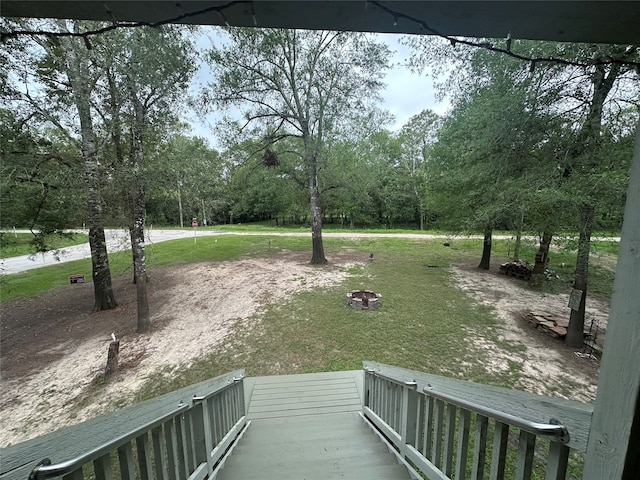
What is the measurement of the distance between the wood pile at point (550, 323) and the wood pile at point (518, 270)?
3811mm

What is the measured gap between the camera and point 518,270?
1034cm

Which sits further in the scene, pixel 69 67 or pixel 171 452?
pixel 69 67

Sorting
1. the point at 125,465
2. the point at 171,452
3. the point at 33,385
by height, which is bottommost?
the point at 33,385

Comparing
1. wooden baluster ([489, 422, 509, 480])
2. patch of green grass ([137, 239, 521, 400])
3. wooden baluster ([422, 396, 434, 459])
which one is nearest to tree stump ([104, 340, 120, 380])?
patch of green grass ([137, 239, 521, 400])

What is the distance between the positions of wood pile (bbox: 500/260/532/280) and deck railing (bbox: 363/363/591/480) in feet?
30.0

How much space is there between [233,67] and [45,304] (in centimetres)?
1034

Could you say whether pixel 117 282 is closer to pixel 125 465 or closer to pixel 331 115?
pixel 331 115

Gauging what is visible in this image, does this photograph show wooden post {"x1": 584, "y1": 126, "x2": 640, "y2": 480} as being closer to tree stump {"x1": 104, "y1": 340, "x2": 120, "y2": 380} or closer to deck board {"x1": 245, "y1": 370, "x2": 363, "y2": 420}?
deck board {"x1": 245, "y1": 370, "x2": 363, "y2": 420}

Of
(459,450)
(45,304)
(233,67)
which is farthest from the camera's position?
(233,67)

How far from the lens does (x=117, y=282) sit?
1054 cm

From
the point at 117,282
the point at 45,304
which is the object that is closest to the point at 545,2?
the point at 45,304

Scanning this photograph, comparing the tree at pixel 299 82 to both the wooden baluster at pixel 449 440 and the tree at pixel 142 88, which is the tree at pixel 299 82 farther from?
the wooden baluster at pixel 449 440

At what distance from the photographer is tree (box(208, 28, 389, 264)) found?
954 centimetres

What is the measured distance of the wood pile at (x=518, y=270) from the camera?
1009 centimetres
